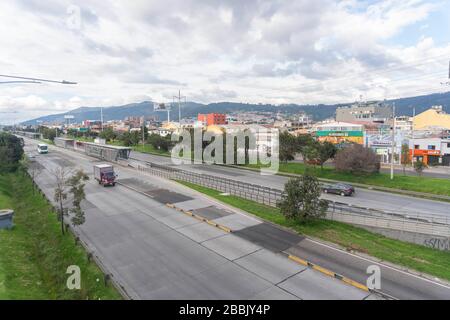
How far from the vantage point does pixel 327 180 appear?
4288 cm

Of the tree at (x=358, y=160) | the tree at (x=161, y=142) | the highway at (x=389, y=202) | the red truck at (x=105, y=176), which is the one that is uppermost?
the tree at (x=161, y=142)

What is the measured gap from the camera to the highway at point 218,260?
13.5 m

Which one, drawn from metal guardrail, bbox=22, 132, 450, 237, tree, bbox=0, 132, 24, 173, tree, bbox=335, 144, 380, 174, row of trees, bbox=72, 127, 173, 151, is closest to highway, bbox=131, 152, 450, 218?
metal guardrail, bbox=22, 132, 450, 237

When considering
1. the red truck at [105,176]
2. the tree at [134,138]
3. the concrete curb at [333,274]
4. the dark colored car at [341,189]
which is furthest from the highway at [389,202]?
the tree at [134,138]

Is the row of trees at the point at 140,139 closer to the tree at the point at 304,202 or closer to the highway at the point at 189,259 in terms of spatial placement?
the highway at the point at 189,259

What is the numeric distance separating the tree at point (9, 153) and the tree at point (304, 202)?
1549 inches

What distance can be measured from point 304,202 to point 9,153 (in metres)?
42.4

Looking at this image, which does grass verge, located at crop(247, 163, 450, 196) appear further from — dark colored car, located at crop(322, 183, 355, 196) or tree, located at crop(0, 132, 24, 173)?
tree, located at crop(0, 132, 24, 173)

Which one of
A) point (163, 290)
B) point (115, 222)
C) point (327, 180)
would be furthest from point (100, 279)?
point (327, 180)

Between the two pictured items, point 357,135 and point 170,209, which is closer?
point 170,209

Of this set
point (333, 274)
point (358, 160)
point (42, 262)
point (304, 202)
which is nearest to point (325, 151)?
point (358, 160)

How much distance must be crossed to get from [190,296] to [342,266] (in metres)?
8.84

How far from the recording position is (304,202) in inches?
864
